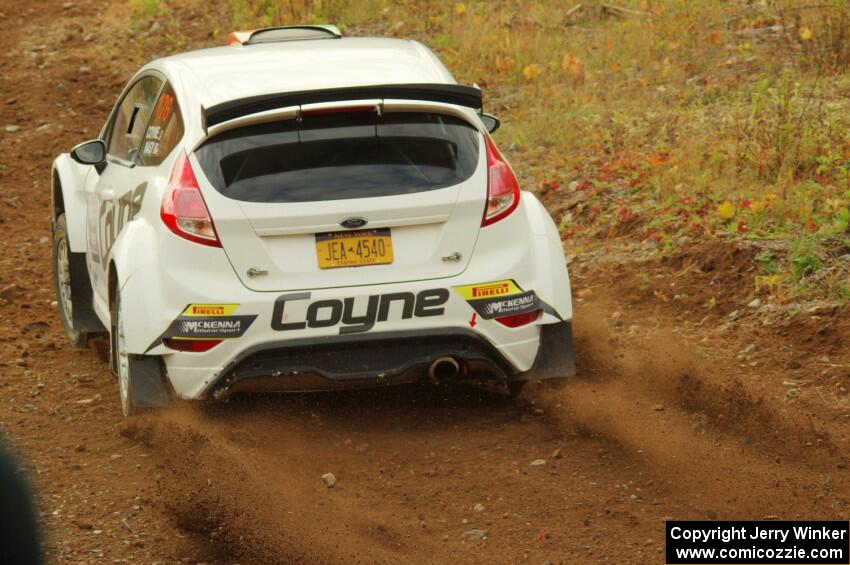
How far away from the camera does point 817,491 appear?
5.66 metres

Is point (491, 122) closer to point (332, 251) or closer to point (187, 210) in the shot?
point (332, 251)

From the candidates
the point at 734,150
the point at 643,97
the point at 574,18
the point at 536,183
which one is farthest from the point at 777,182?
the point at 574,18

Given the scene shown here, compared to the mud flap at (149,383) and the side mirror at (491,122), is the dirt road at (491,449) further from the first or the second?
the side mirror at (491,122)

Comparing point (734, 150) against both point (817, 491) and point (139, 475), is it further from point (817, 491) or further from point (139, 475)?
point (139, 475)

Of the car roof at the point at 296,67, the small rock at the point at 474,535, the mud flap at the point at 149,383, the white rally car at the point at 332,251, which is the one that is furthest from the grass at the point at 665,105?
the mud flap at the point at 149,383

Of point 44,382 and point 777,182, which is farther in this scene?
point 777,182

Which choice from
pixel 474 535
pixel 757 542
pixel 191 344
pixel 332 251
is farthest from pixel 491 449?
pixel 757 542

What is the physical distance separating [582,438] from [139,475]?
6.74ft

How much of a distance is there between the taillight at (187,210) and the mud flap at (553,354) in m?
1.62

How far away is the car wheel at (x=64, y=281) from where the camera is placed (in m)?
8.36

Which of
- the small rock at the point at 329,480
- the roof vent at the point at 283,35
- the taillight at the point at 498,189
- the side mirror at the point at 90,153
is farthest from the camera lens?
the roof vent at the point at 283,35

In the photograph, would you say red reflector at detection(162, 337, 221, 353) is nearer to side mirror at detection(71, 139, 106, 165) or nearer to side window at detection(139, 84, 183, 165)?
side window at detection(139, 84, 183, 165)

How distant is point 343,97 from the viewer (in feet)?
20.7

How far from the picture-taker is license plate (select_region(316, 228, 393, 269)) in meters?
6.16
